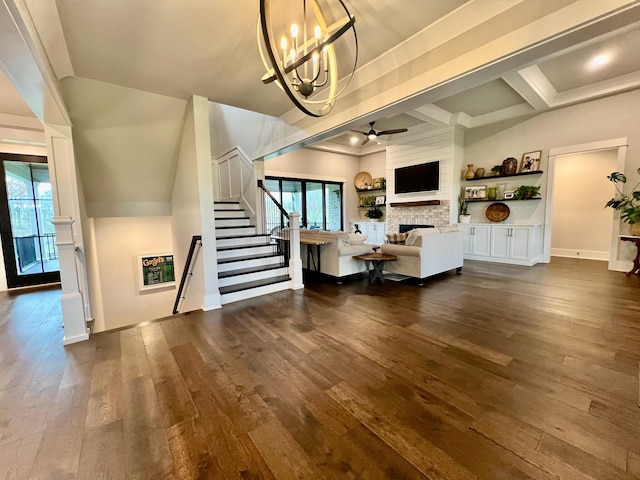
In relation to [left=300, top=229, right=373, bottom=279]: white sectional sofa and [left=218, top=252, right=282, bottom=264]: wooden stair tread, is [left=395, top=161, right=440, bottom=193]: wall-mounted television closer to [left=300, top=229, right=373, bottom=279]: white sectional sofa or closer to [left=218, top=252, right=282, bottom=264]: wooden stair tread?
[left=300, top=229, right=373, bottom=279]: white sectional sofa

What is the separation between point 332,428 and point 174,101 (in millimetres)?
4284

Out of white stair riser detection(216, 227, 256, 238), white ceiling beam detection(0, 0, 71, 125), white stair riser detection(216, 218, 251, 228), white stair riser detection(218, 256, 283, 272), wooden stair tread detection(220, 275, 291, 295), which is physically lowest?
wooden stair tread detection(220, 275, 291, 295)

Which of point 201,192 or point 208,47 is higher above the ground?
point 208,47

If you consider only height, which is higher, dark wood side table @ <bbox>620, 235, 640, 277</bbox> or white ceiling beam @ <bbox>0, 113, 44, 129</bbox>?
white ceiling beam @ <bbox>0, 113, 44, 129</bbox>

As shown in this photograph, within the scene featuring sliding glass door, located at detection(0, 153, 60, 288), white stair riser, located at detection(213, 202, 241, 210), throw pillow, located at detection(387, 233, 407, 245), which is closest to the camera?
sliding glass door, located at detection(0, 153, 60, 288)

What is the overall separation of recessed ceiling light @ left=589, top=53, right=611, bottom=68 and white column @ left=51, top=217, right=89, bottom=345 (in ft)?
23.7

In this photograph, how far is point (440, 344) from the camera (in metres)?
2.48

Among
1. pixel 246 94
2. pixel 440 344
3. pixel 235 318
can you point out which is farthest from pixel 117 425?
pixel 246 94

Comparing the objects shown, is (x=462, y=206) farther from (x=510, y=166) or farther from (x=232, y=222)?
(x=232, y=222)

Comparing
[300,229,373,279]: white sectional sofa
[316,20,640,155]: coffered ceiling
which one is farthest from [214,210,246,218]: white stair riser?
[316,20,640,155]: coffered ceiling

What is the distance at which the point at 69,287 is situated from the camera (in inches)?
107

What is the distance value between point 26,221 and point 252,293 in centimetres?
476

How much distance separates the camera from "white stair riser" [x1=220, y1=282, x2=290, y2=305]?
3.79 meters

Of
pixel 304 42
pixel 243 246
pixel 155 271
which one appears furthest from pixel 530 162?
pixel 155 271
